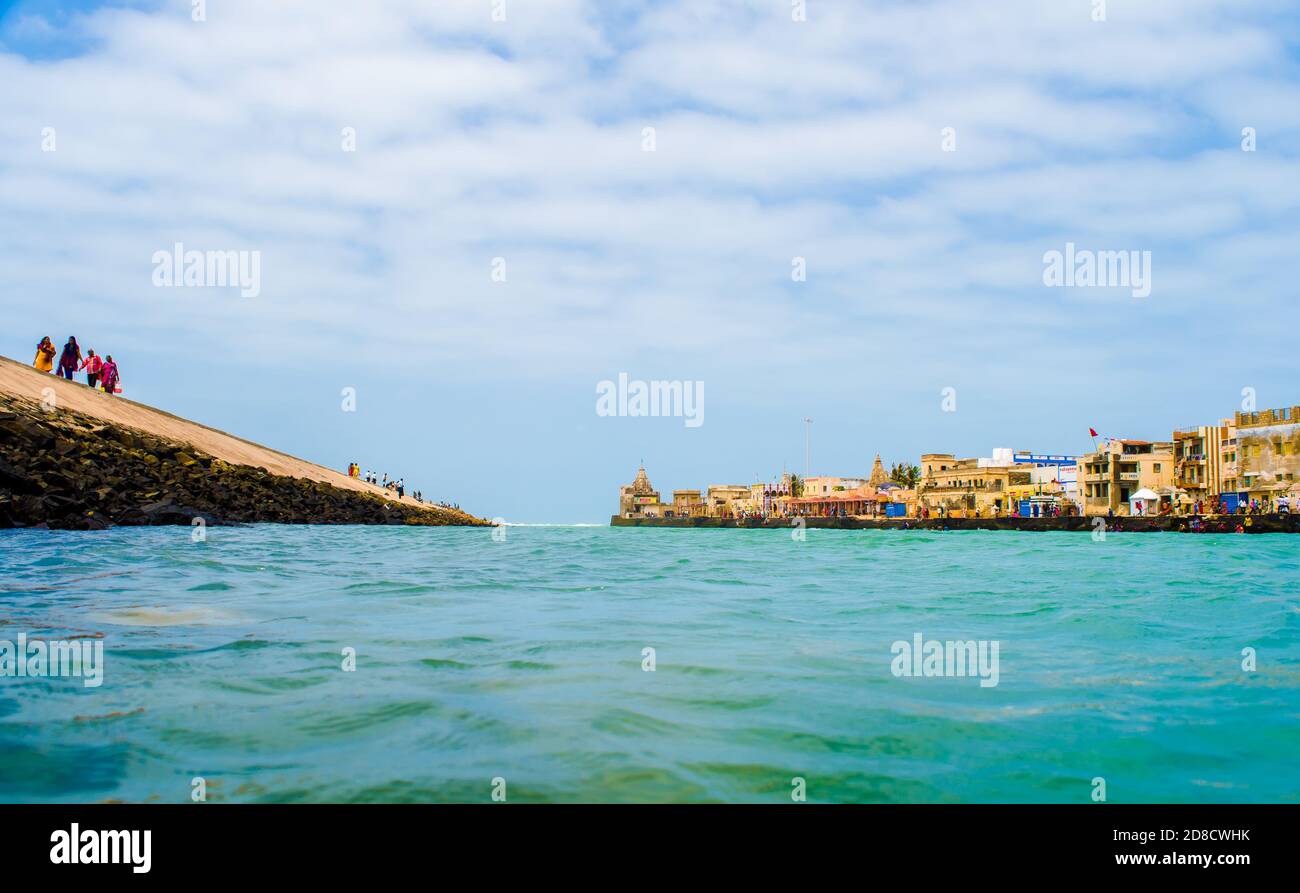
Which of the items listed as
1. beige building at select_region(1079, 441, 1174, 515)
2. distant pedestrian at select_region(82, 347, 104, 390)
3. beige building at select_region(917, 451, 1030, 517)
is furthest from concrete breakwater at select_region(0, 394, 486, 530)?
beige building at select_region(917, 451, 1030, 517)

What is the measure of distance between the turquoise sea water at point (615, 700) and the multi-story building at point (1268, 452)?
56.2 m

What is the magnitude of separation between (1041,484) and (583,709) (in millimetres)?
84834

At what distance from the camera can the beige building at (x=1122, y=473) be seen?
69.1 metres

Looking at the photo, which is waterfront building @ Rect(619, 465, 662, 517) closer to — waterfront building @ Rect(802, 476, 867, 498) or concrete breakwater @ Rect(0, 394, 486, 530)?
waterfront building @ Rect(802, 476, 867, 498)

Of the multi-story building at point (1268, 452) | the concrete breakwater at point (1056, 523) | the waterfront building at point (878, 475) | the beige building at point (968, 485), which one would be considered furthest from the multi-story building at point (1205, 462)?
the waterfront building at point (878, 475)

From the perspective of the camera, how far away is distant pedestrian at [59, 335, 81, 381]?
1230 inches

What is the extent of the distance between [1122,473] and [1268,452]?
1377 cm

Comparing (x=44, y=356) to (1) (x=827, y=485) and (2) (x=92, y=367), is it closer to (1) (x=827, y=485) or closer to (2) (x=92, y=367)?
(2) (x=92, y=367)

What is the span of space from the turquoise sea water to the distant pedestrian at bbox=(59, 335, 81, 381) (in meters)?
23.6

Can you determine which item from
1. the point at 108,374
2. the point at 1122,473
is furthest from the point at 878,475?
the point at 108,374
